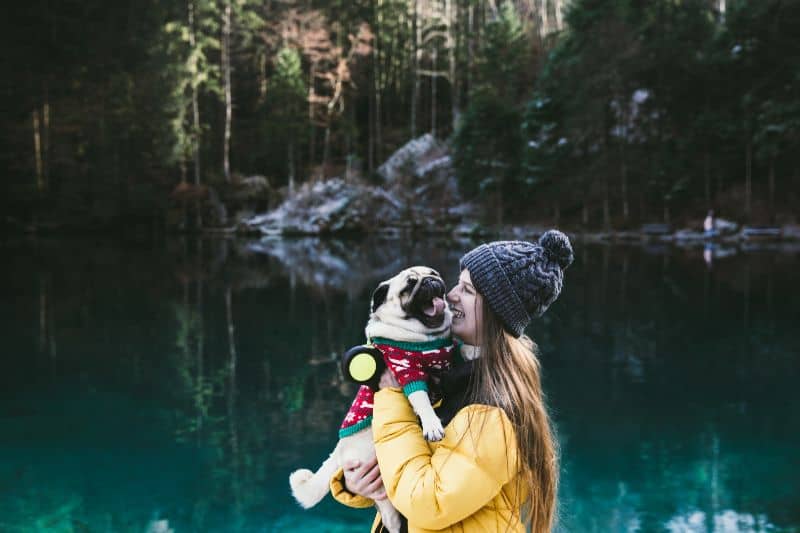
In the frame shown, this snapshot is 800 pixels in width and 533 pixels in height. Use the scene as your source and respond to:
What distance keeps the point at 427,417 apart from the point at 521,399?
0.24 m

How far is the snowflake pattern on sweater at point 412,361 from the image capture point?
167 cm

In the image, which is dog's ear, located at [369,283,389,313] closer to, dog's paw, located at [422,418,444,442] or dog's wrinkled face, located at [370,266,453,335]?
dog's wrinkled face, located at [370,266,453,335]

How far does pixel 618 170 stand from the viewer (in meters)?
30.9

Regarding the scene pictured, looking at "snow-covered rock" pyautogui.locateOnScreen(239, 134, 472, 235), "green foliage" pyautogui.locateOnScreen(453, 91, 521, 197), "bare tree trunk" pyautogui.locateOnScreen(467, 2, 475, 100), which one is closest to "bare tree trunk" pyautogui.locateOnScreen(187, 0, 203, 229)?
"snow-covered rock" pyautogui.locateOnScreen(239, 134, 472, 235)

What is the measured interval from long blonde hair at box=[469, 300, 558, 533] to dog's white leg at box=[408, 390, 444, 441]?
11 cm

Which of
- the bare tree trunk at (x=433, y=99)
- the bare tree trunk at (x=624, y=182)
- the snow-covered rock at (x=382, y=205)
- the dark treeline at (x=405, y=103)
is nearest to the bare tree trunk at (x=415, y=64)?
the dark treeline at (x=405, y=103)

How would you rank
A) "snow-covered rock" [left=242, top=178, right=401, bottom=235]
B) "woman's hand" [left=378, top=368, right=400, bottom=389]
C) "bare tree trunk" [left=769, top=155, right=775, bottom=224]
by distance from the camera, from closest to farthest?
1. "woman's hand" [left=378, top=368, right=400, bottom=389]
2. "bare tree trunk" [left=769, top=155, right=775, bottom=224]
3. "snow-covered rock" [left=242, top=178, right=401, bottom=235]

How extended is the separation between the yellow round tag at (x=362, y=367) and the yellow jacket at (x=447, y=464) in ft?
0.17

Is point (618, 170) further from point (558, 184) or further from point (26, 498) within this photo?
point (26, 498)

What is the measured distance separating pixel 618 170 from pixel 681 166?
2.84 meters

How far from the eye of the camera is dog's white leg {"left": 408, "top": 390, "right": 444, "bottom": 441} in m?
1.64

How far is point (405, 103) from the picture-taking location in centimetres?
4553

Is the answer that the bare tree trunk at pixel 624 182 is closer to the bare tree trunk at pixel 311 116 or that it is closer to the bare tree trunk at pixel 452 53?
the bare tree trunk at pixel 452 53

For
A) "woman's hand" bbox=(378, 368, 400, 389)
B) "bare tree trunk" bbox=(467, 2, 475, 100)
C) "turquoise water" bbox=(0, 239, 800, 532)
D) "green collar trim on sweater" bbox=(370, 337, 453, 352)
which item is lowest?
"turquoise water" bbox=(0, 239, 800, 532)
